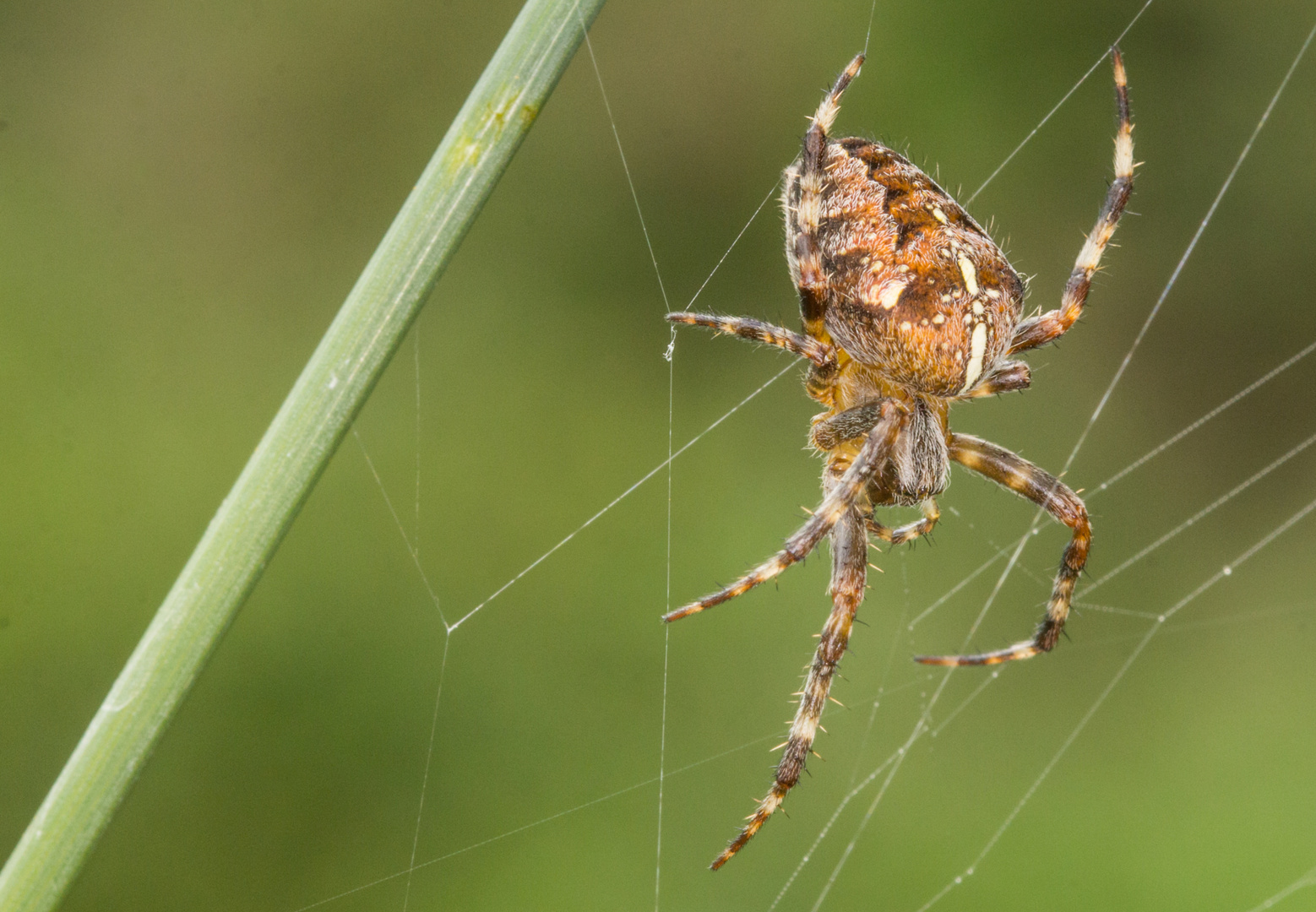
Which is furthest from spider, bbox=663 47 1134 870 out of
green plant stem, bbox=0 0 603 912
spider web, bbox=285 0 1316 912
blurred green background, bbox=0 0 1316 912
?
blurred green background, bbox=0 0 1316 912

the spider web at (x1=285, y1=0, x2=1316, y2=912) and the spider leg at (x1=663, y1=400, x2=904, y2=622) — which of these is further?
the spider web at (x1=285, y1=0, x2=1316, y2=912)

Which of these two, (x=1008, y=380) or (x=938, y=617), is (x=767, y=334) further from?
(x=938, y=617)

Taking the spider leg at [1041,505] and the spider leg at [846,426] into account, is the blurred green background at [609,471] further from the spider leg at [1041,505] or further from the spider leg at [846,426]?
the spider leg at [846,426]

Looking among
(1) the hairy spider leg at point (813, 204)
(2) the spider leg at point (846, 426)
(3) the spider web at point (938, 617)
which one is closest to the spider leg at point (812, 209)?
(1) the hairy spider leg at point (813, 204)

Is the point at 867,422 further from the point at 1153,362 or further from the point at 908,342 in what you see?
the point at 1153,362

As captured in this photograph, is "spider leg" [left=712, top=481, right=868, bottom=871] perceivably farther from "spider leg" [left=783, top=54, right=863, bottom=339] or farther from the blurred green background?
the blurred green background

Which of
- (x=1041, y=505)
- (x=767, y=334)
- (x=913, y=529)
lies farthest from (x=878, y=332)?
(x=1041, y=505)

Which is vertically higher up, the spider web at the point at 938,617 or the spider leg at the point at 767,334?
the spider leg at the point at 767,334
